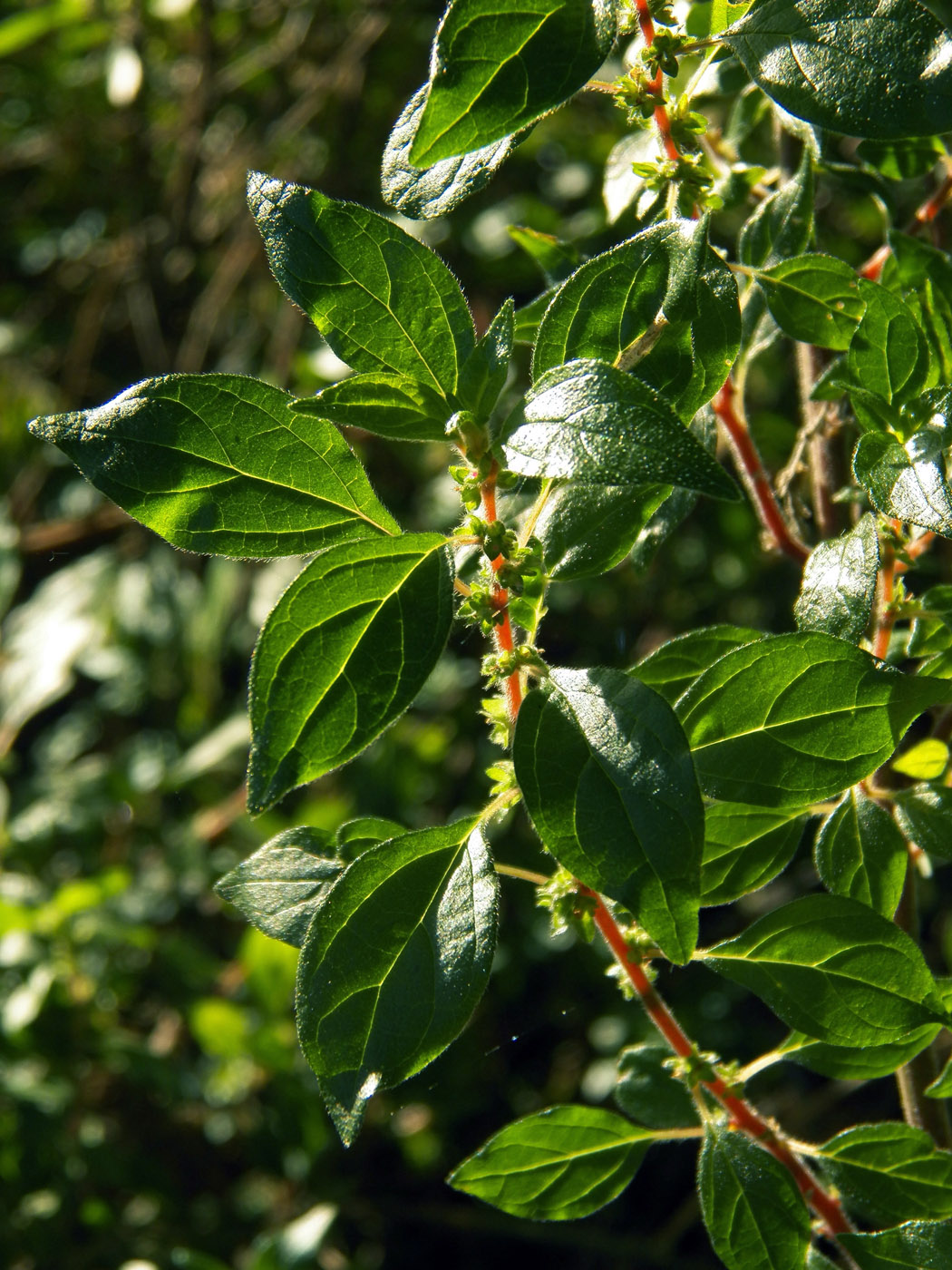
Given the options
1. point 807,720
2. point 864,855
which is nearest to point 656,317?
point 807,720

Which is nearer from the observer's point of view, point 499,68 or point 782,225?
point 499,68

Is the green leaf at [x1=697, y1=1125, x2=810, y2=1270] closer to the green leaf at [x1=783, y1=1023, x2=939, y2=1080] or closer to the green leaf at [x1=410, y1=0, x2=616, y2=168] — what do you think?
the green leaf at [x1=783, y1=1023, x2=939, y2=1080]

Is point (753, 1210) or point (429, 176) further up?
point (429, 176)

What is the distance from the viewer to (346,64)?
2.33m

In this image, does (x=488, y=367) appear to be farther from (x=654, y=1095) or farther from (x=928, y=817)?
(x=654, y=1095)

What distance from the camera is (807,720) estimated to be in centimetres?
60

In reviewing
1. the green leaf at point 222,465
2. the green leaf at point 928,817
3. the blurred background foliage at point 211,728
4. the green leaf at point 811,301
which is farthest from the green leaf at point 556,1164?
the blurred background foliage at point 211,728

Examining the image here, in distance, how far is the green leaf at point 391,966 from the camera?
589 mm

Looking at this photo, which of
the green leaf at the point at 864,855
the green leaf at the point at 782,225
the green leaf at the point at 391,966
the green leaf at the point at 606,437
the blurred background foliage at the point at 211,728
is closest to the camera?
the green leaf at the point at 606,437

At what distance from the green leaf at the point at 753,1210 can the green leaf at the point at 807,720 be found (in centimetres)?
24

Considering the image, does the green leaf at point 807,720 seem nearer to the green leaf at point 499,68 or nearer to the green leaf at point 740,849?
the green leaf at point 740,849

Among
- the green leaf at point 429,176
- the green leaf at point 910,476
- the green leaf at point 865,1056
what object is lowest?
the green leaf at point 865,1056

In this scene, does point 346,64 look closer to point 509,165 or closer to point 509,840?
point 509,165

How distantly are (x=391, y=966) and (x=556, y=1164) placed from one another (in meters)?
0.26
